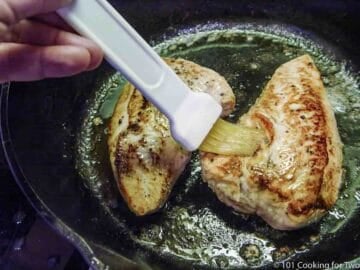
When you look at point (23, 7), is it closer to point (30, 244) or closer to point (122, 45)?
point (122, 45)

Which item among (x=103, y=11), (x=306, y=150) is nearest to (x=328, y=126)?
(x=306, y=150)

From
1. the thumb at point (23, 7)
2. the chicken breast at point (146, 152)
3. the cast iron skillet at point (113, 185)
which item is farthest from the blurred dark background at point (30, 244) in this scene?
the thumb at point (23, 7)

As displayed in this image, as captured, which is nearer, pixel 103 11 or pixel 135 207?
pixel 103 11

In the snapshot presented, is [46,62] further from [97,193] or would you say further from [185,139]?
[97,193]

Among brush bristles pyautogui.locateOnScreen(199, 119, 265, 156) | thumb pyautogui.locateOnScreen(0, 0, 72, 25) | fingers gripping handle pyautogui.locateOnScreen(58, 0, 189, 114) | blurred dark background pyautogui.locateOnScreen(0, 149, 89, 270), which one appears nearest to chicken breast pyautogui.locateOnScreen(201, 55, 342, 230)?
brush bristles pyautogui.locateOnScreen(199, 119, 265, 156)

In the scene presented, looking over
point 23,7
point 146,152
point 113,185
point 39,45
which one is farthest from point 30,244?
point 23,7

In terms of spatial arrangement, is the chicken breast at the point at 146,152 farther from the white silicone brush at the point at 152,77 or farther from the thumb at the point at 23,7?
the thumb at the point at 23,7
